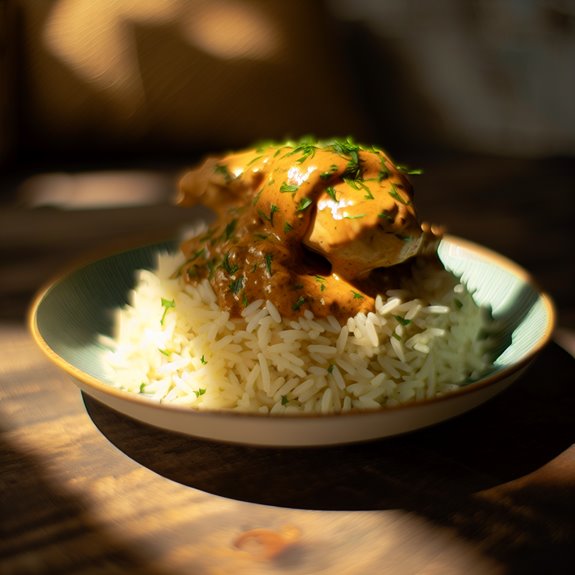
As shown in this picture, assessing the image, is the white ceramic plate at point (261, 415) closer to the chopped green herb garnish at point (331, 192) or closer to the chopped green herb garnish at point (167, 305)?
the chopped green herb garnish at point (167, 305)

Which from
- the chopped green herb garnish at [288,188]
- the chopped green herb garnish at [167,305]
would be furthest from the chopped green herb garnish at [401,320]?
the chopped green herb garnish at [167,305]

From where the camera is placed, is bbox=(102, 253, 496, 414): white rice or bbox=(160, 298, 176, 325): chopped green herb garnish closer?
bbox=(102, 253, 496, 414): white rice

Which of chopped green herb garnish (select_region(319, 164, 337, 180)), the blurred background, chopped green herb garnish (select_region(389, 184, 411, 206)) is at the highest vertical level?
chopped green herb garnish (select_region(319, 164, 337, 180))

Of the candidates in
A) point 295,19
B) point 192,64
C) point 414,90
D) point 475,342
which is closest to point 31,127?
point 192,64

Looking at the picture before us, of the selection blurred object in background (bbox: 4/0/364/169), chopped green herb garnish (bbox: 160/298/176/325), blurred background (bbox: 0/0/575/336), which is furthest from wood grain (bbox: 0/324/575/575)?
blurred object in background (bbox: 4/0/364/169)

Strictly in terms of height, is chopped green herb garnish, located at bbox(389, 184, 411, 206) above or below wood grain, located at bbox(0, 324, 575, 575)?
above

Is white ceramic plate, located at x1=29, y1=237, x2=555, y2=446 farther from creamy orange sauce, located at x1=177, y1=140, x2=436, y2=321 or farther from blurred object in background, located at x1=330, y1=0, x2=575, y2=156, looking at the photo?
blurred object in background, located at x1=330, y1=0, x2=575, y2=156
